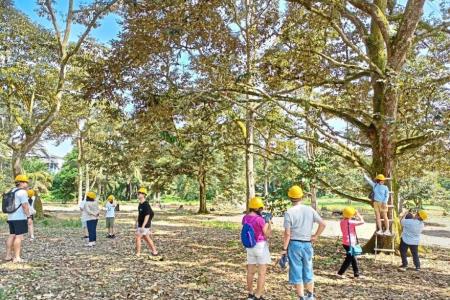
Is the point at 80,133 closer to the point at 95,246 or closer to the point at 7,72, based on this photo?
the point at 7,72

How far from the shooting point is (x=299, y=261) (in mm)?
6461

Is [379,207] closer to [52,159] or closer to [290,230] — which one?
[290,230]

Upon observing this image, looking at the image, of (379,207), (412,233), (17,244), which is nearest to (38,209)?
(17,244)

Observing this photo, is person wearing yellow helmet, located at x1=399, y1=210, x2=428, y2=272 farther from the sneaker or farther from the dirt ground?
the dirt ground

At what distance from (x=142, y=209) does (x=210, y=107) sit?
Answer: 389cm

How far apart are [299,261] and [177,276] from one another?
131 inches

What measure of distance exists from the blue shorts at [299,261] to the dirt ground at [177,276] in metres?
1.11

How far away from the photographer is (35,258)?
10.3 meters

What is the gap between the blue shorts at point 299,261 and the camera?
252 inches

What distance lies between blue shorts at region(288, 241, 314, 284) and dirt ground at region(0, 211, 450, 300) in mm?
1109

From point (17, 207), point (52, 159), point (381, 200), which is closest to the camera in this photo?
point (17, 207)

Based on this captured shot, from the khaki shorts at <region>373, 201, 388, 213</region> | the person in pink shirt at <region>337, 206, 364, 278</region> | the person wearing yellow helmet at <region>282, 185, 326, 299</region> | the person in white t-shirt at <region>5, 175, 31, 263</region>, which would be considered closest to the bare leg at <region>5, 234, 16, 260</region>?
the person in white t-shirt at <region>5, 175, 31, 263</region>

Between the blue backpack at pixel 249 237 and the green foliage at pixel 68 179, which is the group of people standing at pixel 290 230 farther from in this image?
the green foliage at pixel 68 179

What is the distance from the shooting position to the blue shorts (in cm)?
640
